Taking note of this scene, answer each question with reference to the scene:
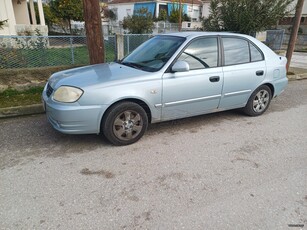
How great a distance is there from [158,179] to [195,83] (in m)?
1.70

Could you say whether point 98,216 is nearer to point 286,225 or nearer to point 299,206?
point 286,225

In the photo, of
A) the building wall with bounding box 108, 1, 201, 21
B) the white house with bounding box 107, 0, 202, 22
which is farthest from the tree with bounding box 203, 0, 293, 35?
the building wall with bounding box 108, 1, 201, 21

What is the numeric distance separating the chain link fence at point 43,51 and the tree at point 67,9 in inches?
540

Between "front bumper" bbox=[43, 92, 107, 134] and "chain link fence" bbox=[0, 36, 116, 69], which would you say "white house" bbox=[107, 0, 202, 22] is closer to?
"chain link fence" bbox=[0, 36, 116, 69]

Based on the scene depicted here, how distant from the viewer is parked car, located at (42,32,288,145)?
326 centimetres

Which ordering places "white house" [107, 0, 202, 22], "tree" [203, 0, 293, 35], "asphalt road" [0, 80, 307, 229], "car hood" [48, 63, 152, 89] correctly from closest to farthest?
"asphalt road" [0, 80, 307, 229], "car hood" [48, 63, 152, 89], "tree" [203, 0, 293, 35], "white house" [107, 0, 202, 22]

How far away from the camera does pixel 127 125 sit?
3523mm

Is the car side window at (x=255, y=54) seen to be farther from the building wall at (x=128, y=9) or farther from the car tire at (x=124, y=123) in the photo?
the building wall at (x=128, y=9)

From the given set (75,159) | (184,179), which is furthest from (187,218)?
(75,159)

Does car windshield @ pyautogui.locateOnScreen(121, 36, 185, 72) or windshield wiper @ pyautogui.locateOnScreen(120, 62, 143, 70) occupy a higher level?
car windshield @ pyautogui.locateOnScreen(121, 36, 185, 72)

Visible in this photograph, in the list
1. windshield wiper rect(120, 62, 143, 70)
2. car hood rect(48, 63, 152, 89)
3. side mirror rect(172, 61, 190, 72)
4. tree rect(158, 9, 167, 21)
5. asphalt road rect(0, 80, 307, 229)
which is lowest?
asphalt road rect(0, 80, 307, 229)

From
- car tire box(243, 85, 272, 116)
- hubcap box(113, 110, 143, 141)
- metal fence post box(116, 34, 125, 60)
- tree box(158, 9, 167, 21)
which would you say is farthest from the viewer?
tree box(158, 9, 167, 21)

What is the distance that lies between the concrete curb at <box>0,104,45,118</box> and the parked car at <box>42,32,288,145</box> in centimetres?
115

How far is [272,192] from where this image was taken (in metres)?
2.62
